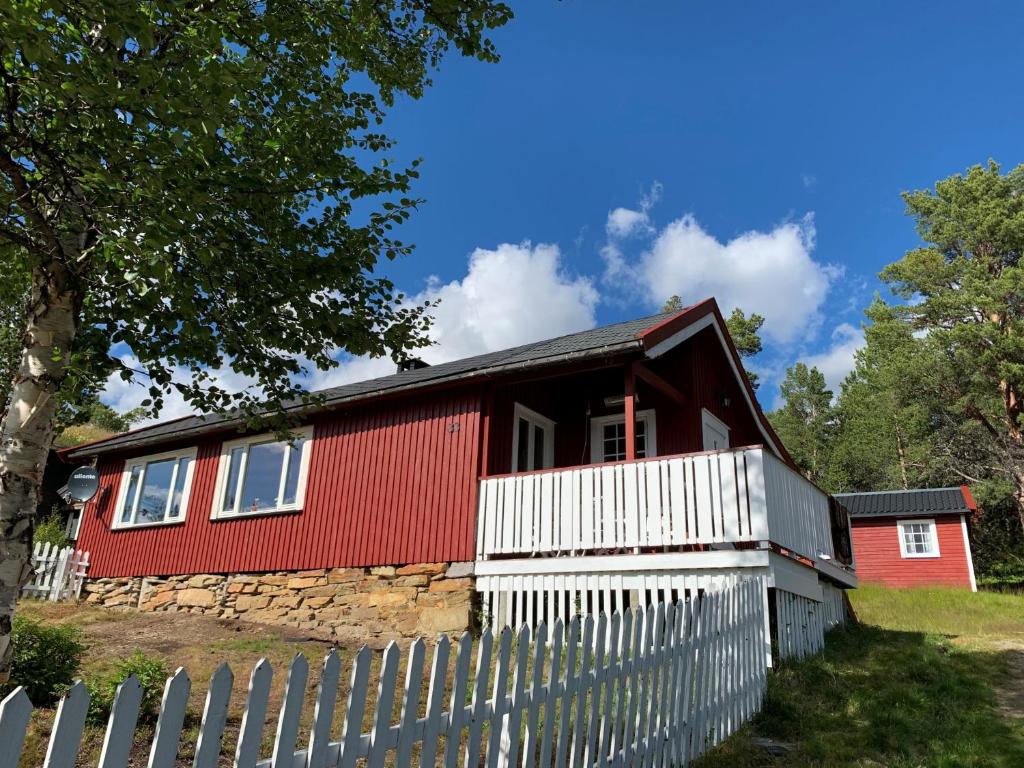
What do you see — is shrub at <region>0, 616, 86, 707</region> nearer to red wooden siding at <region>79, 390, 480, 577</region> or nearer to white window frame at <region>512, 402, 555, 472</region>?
red wooden siding at <region>79, 390, 480, 577</region>

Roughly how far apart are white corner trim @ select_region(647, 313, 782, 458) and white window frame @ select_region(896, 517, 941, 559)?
12.0 m

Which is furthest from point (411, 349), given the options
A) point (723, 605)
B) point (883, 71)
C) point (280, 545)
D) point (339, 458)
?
point (883, 71)

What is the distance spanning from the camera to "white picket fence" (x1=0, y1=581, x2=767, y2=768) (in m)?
2.03

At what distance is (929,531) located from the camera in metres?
24.4

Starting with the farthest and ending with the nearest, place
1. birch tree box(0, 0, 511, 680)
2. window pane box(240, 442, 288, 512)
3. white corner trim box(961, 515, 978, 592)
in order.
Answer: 1. white corner trim box(961, 515, 978, 592)
2. window pane box(240, 442, 288, 512)
3. birch tree box(0, 0, 511, 680)

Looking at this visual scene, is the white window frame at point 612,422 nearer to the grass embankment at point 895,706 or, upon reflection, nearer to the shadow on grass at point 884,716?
the grass embankment at point 895,706

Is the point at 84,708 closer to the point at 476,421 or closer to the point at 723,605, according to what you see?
the point at 723,605

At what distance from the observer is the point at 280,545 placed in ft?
39.0

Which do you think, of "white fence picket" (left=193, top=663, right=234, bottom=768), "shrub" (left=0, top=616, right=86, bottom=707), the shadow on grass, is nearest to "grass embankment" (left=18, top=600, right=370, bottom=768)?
"shrub" (left=0, top=616, right=86, bottom=707)

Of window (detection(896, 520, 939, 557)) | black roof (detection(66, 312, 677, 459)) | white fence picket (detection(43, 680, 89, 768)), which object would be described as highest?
black roof (detection(66, 312, 677, 459))

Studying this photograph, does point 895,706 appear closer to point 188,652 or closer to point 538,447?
point 538,447

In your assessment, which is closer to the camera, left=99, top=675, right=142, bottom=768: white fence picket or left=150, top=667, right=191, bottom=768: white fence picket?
left=99, top=675, right=142, bottom=768: white fence picket

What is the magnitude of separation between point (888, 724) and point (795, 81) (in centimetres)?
1378

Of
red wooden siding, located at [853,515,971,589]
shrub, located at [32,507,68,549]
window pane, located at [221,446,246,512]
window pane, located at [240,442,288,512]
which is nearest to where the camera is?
window pane, located at [240,442,288,512]
